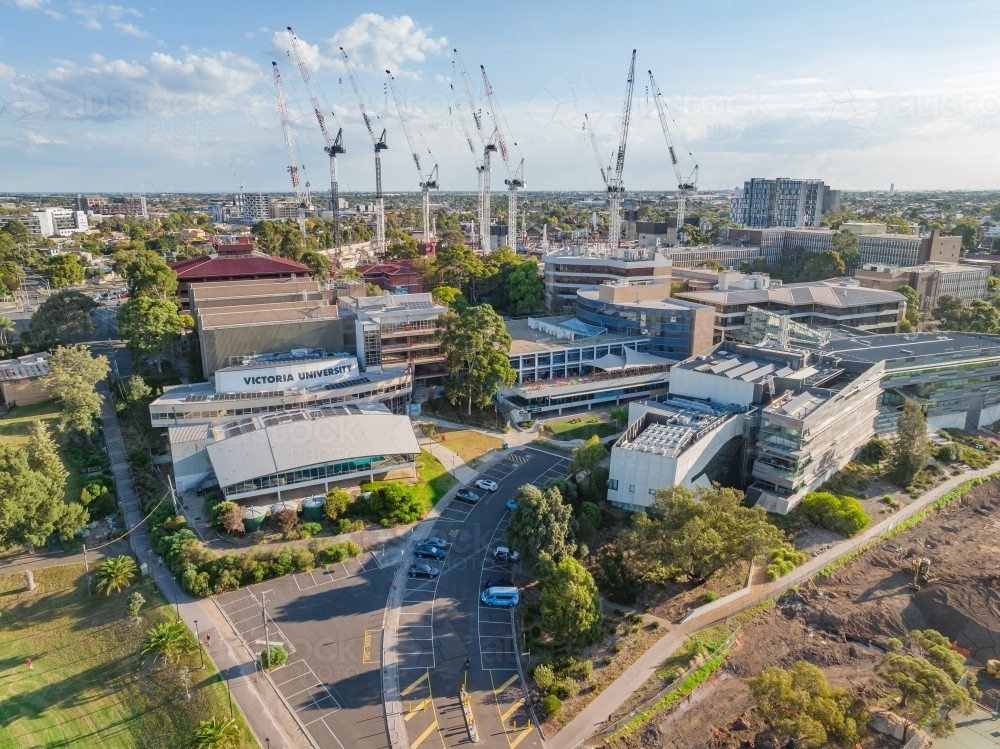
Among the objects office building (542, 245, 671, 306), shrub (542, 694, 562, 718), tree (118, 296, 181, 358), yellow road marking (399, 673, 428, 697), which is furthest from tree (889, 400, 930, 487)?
tree (118, 296, 181, 358)

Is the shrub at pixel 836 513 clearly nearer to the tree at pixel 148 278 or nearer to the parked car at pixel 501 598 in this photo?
the parked car at pixel 501 598

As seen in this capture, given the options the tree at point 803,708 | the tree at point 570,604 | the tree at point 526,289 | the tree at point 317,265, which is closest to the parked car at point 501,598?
the tree at point 570,604

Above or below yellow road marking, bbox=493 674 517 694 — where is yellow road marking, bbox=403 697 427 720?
above

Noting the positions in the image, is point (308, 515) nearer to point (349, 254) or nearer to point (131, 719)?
point (131, 719)

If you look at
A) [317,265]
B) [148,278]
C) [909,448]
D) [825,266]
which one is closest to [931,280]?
A: [825,266]

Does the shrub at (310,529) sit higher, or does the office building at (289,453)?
the office building at (289,453)

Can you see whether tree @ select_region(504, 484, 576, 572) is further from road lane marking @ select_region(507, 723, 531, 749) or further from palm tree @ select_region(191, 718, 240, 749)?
palm tree @ select_region(191, 718, 240, 749)
